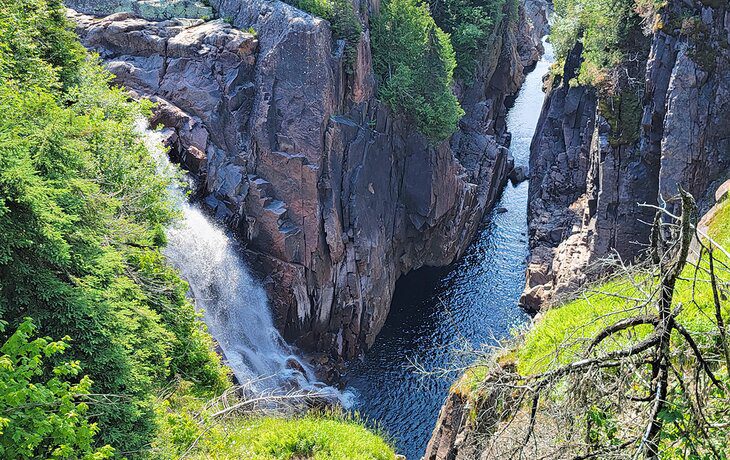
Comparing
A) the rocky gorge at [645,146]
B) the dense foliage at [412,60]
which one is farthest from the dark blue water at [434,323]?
the dense foliage at [412,60]

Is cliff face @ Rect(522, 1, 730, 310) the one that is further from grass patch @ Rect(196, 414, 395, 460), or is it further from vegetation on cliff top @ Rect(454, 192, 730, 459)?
vegetation on cliff top @ Rect(454, 192, 730, 459)

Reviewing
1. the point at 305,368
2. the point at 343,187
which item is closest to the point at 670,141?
the point at 343,187

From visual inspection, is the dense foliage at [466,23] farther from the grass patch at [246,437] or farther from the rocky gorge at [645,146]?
the grass patch at [246,437]

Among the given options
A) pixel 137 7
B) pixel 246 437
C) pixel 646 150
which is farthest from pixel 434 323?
pixel 137 7

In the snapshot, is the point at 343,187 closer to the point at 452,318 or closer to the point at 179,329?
the point at 452,318

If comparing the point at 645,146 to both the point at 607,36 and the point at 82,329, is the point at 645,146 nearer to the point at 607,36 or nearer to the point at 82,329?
the point at 607,36

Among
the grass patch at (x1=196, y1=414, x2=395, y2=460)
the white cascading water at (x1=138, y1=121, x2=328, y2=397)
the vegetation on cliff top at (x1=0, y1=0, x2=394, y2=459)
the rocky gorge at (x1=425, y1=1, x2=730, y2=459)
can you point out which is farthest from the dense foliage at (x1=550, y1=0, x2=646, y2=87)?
the vegetation on cliff top at (x1=0, y1=0, x2=394, y2=459)
